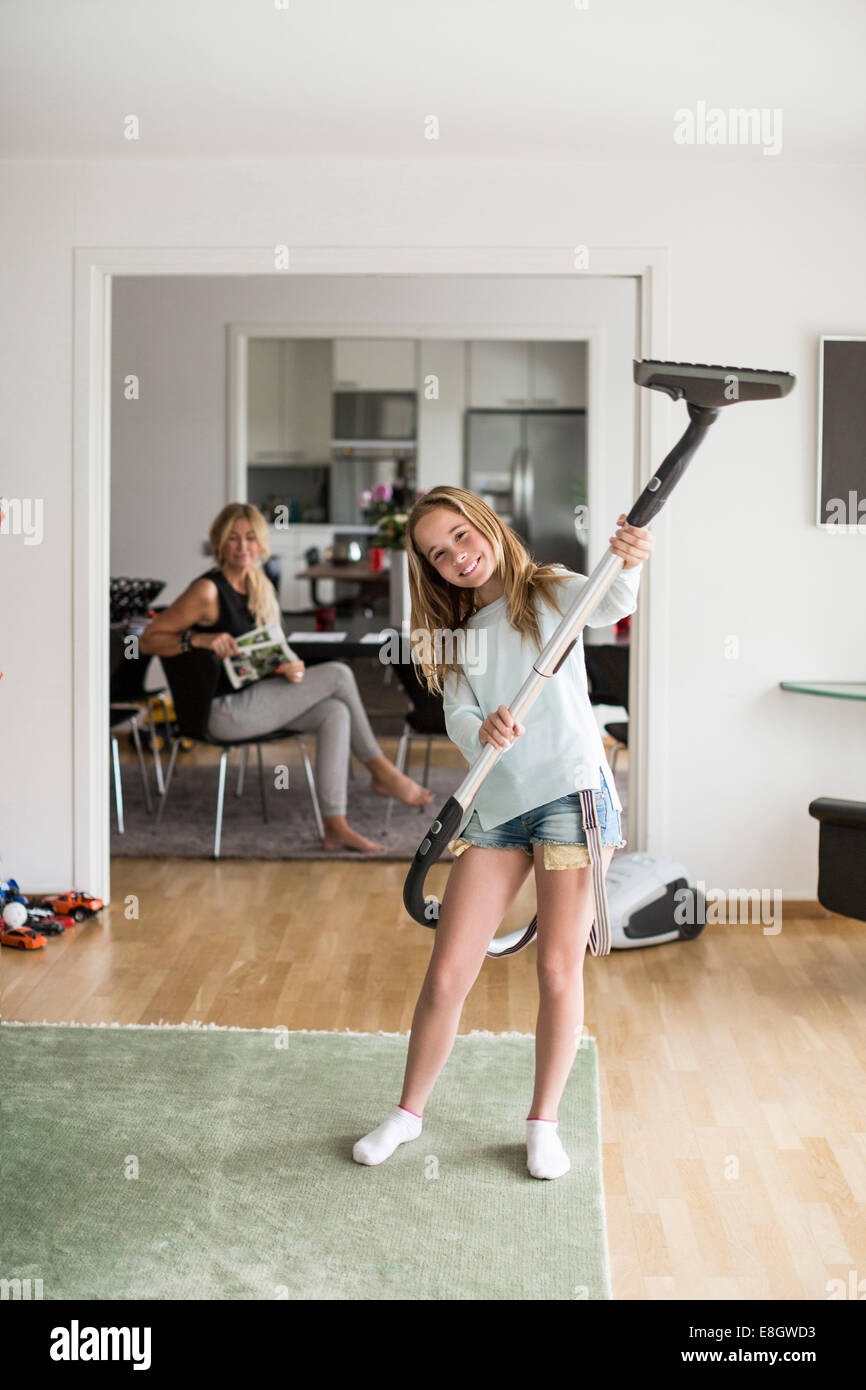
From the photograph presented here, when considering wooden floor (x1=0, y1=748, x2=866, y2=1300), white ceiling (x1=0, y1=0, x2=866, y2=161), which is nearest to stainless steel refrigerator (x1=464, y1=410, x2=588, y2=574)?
wooden floor (x1=0, y1=748, x2=866, y2=1300)

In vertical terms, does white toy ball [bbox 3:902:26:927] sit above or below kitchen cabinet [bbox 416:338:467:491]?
below

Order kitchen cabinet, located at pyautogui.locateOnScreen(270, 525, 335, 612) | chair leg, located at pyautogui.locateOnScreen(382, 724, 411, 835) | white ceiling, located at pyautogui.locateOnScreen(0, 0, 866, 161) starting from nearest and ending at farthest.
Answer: white ceiling, located at pyautogui.locateOnScreen(0, 0, 866, 161)
chair leg, located at pyautogui.locateOnScreen(382, 724, 411, 835)
kitchen cabinet, located at pyautogui.locateOnScreen(270, 525, 335, 612)

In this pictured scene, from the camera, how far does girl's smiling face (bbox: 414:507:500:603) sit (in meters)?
2.38

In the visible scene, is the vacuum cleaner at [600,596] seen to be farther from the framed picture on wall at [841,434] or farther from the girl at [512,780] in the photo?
the framed picture on wall at [841,434]

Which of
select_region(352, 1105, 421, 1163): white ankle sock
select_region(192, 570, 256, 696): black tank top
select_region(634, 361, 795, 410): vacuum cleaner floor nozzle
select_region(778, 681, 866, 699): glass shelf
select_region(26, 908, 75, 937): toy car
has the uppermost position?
select_region(634, 361, 795, 410): vacuum cleaner floor nozzle

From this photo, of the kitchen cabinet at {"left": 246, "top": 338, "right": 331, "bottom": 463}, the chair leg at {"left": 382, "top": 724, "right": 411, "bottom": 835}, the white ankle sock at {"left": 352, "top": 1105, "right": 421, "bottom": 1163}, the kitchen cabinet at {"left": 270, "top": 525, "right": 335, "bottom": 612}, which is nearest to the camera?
the white ankle sock at {"left": 352, "top": 1105, "right": 421, "bottom": 1163}

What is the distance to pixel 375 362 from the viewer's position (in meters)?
8.56

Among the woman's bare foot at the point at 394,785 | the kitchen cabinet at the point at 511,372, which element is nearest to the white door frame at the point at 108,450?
the woman's bare foot at the point at 394,785

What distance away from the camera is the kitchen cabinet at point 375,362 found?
855cm

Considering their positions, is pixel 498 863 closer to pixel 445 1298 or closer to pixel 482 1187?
pixel 482 1187

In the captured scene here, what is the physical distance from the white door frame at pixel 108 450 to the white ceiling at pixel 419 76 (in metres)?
0.29

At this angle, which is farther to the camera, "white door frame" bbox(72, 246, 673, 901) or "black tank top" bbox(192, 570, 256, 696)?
"black tank top" bbox(192, 570, 256, 696)

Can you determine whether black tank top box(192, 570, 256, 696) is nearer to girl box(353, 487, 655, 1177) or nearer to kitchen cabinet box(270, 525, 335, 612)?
girl box(353, 487, 655, 1177)

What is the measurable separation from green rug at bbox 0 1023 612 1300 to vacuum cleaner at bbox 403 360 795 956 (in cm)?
43
